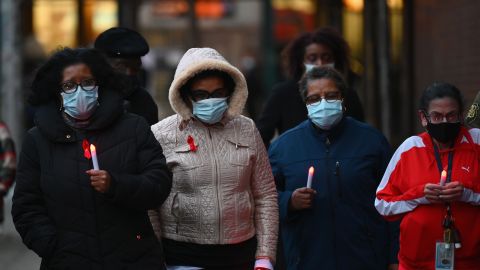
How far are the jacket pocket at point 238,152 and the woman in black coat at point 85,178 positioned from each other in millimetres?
481

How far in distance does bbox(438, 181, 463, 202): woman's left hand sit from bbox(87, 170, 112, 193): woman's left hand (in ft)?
5.10

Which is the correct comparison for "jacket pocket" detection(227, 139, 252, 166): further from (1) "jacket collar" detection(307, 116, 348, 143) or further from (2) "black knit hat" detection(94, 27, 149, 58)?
(2) "black knit hat" detection(94, 27, 149, 58)

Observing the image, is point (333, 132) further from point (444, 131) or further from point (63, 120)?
point (63, 120)

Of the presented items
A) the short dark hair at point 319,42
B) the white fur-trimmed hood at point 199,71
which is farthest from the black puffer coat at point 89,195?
the short dark hair at point 319,42

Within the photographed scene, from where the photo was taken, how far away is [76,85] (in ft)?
16.5

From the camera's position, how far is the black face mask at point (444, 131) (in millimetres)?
5289

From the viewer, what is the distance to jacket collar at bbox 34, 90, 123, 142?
4.91 metres

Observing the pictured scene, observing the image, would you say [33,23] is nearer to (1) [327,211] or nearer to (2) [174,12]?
(2) [174,12]

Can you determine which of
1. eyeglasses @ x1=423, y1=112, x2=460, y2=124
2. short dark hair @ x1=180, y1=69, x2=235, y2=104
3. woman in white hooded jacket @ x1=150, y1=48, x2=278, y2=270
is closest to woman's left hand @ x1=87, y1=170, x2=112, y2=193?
woman in white hooded jacket @ x1=150, y1=48, x2=278, y2=270

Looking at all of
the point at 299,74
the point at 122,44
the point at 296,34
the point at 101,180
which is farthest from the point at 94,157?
the point at 296,34

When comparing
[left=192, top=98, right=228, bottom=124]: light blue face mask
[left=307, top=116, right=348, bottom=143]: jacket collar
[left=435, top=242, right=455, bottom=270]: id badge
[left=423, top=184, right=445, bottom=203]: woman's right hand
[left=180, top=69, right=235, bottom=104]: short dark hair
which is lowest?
[left=435, top=242, right=455, bottom=270]: id badge

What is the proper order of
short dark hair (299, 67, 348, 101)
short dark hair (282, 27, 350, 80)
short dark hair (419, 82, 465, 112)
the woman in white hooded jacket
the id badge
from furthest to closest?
short dark hair (282, 27, 350, 80)
short dark hair (299, 67, 348, 101)
short dark hair (419, 82, 465, 112)
the woman in white hooded jacket
the id badge

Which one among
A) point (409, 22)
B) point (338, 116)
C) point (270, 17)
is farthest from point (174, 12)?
point (338, 116)

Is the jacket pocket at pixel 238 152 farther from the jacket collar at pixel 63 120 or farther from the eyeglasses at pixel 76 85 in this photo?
the eyeglasses at pixel 76 85
